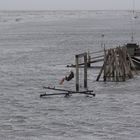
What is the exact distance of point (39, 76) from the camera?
39219 mm

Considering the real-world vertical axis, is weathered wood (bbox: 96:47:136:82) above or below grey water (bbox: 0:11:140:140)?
above

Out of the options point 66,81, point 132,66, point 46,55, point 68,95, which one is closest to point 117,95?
point 68,95

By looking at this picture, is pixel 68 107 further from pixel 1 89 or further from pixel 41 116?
pixel 1 89

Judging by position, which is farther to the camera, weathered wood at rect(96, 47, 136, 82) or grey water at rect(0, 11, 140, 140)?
weathered wood at rect(96, 47, 136, 82)

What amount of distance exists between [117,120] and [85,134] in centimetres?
285

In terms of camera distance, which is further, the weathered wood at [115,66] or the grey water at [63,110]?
the weathered wood at [115,66]

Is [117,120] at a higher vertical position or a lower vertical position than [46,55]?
lower

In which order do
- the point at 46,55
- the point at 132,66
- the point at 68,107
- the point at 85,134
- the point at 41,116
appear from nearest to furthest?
the point at 85,134 → the point at 41,116 → the point at 68,107 → the point at 132,66 → the point at 46,55

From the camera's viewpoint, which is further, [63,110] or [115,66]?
[115,66]

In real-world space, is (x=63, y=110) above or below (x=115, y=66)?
below

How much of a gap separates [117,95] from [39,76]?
9853mm

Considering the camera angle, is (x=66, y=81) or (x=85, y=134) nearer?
(x=85, y=134)

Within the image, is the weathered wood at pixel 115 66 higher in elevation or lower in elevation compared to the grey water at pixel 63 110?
higher

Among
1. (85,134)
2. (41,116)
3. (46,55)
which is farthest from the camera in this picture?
(46,55)
